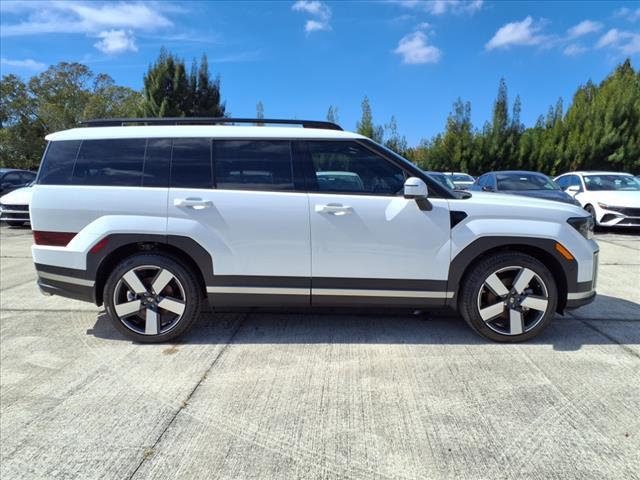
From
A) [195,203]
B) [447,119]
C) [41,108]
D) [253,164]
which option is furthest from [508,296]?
[41,108]

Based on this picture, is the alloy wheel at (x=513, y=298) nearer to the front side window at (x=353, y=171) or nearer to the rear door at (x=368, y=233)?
the rear door at (x=368, y=233)

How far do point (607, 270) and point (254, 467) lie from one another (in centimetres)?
659

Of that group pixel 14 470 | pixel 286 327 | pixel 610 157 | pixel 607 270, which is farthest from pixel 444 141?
pixel 14 470

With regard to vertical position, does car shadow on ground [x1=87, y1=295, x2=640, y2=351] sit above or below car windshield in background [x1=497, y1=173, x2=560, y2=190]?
below

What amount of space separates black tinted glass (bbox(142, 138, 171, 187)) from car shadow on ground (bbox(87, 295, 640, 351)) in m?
1.42

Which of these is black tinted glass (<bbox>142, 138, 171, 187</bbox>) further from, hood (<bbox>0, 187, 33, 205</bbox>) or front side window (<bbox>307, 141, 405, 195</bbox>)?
hood (<bbox>0, 187, 33, 205</bbox>)

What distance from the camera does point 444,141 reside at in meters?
35.4

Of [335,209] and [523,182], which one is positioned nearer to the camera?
[335,209]

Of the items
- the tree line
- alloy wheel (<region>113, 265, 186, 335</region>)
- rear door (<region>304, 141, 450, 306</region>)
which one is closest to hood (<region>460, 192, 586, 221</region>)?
rear door (<region>304, 141, 450, 306</region>)

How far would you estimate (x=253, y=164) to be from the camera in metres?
3.80

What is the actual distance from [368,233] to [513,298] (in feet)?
4.50

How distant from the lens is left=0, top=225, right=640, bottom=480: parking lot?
7.78 ft

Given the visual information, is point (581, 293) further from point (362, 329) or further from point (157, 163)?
point (157, 163)

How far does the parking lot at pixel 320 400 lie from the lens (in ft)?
7.78
